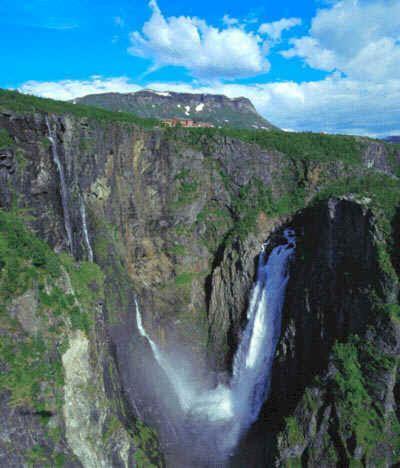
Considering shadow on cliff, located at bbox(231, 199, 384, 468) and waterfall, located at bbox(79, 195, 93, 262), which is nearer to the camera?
shadow on cliff, located at bbox(231, 199, 384, 468)

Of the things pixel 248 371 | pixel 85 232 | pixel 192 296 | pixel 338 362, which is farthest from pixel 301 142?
pixel 338 362

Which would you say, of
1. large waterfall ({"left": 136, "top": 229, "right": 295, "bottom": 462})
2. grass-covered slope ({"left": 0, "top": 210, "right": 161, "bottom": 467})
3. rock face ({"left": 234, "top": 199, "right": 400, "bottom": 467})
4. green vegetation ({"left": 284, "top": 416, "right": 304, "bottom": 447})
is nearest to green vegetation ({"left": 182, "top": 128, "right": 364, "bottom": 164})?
large waterfall ({"left": 136, "top": 229, "right": 295, "bottom": 462})

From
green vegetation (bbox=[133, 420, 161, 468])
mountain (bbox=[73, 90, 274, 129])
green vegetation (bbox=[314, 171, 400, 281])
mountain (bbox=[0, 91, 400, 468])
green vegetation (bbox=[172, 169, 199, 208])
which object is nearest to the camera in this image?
mountain (bbox=[0, 91, 400, 468])

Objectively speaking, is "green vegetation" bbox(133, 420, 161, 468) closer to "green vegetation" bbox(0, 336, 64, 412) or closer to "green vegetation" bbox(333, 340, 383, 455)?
"green vegetation" bbox(0, 336, 64, 412)

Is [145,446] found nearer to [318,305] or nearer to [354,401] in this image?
[354,401]

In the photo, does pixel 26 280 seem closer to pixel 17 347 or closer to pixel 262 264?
pixel 17 347

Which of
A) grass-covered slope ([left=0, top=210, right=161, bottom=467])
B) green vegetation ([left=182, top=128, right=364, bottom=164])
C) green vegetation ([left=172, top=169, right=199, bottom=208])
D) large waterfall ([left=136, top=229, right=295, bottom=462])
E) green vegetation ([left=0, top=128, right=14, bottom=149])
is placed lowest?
large waterfall ([left=136, top=229, right=295, bottom=462])

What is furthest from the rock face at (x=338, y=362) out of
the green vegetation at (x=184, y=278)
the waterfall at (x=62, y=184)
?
the waterfall at (x=62, y=184)
